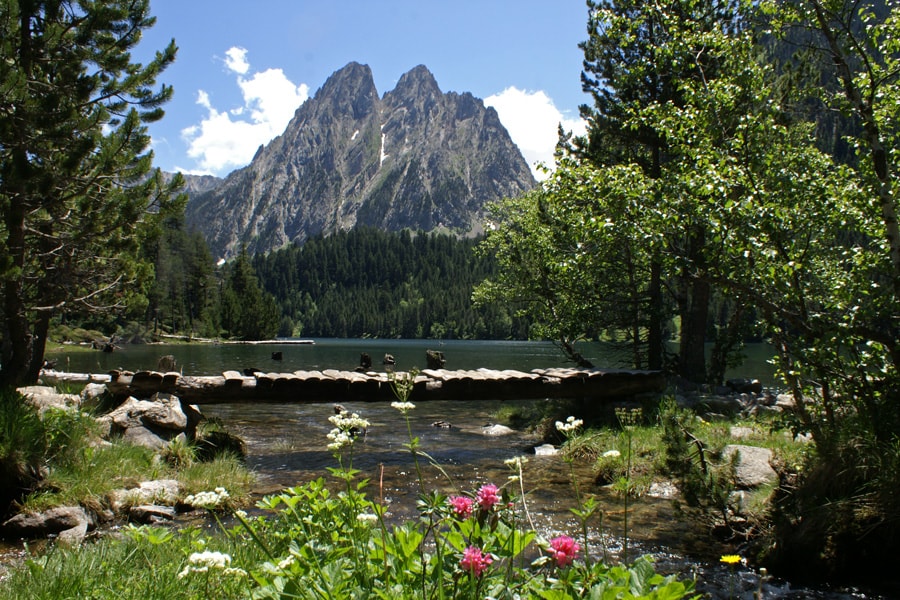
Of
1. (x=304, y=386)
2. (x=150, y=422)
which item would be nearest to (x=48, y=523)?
(x=150, y=422)

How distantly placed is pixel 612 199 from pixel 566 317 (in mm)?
8693

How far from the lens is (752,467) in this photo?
27.6 feet

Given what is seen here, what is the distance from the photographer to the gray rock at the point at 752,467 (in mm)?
8078

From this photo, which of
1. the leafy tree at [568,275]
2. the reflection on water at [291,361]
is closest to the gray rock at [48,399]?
the leafy tree at [568,275]

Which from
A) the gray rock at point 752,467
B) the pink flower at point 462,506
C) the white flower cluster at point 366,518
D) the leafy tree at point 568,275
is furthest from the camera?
the leafy tree at point 568,275

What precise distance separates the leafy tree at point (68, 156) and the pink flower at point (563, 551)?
10681mm

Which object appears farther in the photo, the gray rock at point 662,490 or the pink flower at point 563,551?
the gray rock at point 662,490

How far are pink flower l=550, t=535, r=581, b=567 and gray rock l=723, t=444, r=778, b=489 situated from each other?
23.1 feet

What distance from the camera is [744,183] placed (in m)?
7.41

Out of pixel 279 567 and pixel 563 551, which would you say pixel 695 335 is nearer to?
pixel 563 551

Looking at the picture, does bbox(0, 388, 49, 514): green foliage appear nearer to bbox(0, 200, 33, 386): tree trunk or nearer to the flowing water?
the flowing water

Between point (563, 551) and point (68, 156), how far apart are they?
1187cm

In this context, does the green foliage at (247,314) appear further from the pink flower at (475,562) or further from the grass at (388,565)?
the pink flower at (475,562)

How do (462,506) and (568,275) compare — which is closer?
(462,506)
